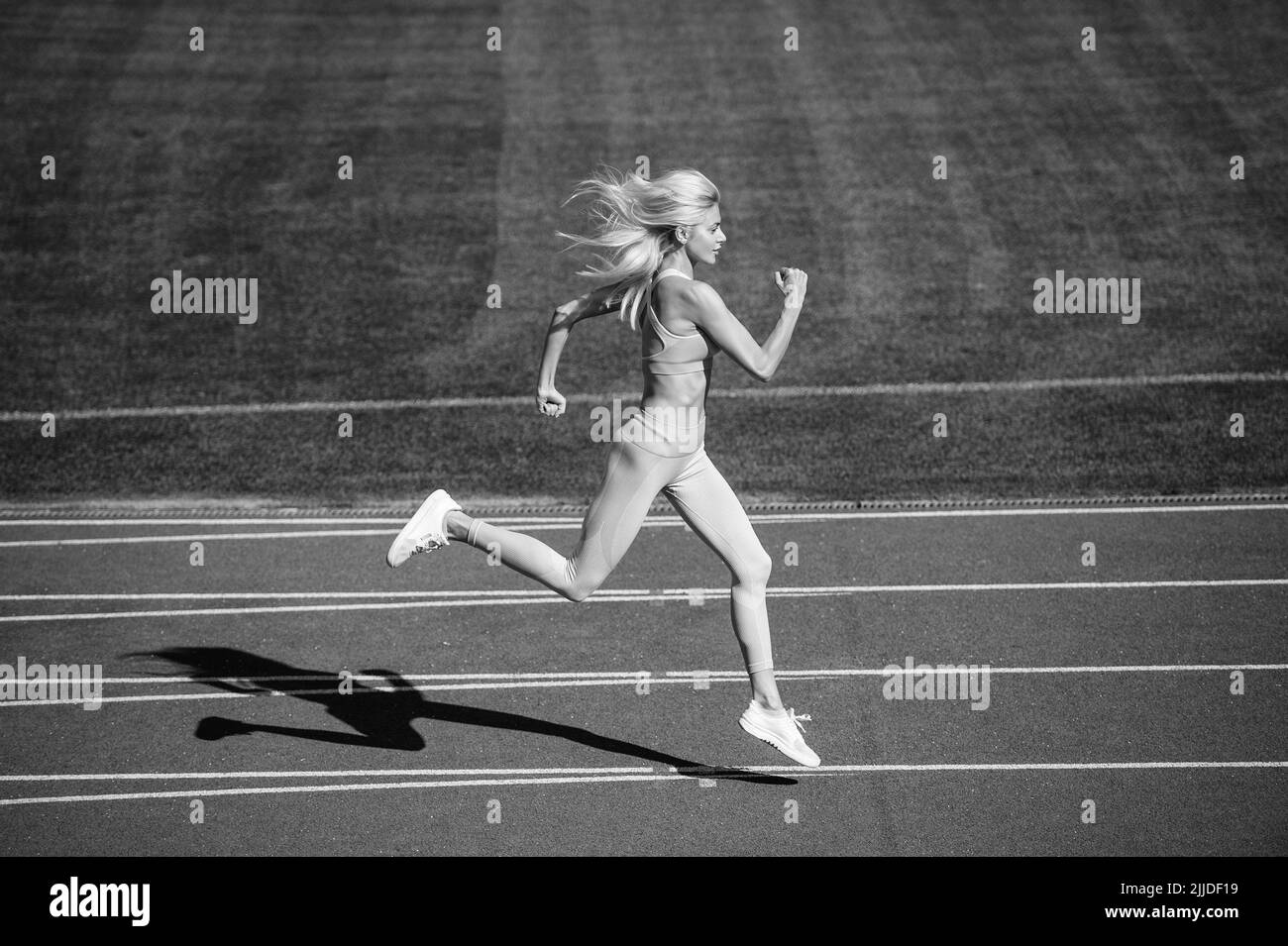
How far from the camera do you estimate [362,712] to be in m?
7.29

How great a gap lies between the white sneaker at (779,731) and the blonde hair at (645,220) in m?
1.90

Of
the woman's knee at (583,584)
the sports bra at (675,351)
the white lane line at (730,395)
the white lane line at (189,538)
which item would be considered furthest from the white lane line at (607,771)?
the white lane line at (730,395)

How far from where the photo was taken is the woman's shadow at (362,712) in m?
6.89

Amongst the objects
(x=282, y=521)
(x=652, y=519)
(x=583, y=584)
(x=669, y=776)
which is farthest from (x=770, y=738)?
(x=282, y=521)

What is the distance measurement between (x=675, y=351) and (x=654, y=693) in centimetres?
227

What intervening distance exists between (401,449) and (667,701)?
512cm

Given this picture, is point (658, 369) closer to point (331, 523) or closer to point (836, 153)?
point (331, 523)

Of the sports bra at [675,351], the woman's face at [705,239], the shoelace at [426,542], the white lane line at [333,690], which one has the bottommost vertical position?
the white lane line at [333,690]

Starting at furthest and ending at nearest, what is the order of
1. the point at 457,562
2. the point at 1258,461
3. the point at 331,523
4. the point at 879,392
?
the point at 879,392
the point at 1258,461
the point at 331,523
the point at 457,562

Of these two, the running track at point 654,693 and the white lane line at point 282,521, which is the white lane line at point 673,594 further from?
the white lane line at point 282,521

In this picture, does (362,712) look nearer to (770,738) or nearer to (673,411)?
(770,738)

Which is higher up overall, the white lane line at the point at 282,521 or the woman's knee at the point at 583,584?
the white lane line at the point at 282,521

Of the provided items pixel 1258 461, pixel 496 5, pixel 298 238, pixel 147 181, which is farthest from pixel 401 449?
pixel 496 5

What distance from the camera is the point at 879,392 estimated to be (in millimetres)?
12773
